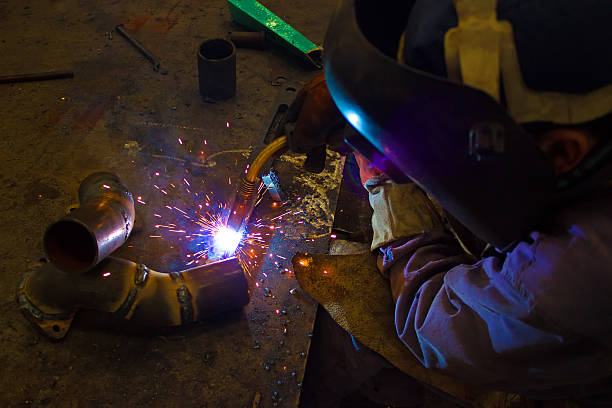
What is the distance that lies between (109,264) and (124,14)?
3032mm

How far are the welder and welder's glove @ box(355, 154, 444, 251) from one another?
1.10 ft

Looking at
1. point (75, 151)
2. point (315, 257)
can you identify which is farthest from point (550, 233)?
point (75, 151)

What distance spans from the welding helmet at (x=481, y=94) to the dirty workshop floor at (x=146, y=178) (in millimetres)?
1192

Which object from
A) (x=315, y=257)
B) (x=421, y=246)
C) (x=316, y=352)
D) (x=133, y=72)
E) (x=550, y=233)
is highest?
(x=550, y=233)

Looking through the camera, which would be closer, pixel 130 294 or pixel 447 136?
pixel 447 136

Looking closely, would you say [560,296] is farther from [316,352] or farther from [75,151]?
[75,151]

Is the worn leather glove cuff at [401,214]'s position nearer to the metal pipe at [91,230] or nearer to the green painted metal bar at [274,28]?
the metal pipe at [91,230]

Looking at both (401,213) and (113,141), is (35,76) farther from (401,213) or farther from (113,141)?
(401,213)

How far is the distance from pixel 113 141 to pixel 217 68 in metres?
0.83

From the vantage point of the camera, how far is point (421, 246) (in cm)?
142

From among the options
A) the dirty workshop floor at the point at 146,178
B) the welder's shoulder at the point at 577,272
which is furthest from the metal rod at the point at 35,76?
the welder's shoulder at the point at 577,272

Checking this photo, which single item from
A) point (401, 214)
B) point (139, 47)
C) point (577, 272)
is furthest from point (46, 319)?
point (139, 47)

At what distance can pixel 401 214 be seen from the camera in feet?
4.93

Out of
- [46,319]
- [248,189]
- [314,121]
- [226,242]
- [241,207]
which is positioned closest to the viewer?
[314,121]
